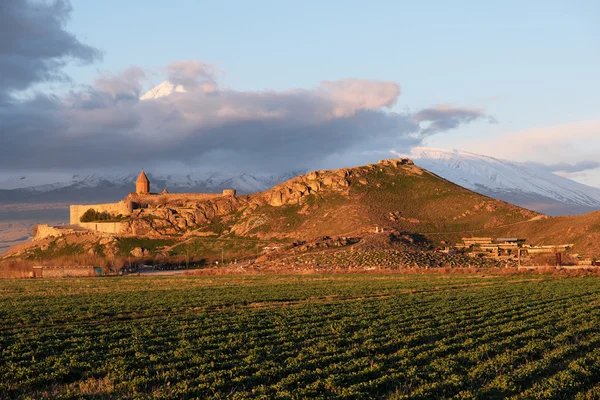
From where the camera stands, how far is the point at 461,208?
111625 mm

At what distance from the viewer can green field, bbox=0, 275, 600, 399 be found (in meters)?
15.3

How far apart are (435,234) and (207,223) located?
45345 mm

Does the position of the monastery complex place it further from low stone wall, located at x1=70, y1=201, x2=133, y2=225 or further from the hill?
the hill

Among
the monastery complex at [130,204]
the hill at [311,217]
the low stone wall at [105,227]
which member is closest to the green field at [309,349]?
the hill at [311,217]

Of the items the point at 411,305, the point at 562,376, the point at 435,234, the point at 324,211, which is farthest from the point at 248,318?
the point at 324,211

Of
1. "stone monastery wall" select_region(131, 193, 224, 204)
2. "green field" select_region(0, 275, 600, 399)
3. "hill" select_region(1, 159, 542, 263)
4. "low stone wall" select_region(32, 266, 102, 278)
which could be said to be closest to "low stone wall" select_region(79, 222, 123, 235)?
"hill" select_region(1, 159, 542, 263)

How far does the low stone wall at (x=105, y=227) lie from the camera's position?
124 meters

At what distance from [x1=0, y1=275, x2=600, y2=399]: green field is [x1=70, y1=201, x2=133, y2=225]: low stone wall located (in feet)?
327

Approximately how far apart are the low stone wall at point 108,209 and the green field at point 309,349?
9977cm

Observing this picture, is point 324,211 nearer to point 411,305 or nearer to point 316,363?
point 411,305

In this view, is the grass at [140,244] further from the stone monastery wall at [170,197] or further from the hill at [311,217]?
the stone monastery wall at [170,197]

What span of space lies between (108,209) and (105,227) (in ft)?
44.5

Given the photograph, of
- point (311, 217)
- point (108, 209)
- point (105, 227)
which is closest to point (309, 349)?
point (311, 217)

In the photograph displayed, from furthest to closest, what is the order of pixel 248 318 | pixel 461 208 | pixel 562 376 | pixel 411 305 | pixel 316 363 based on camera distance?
pixel 461 208, pixel 411 305, pixel 248 318, pixel 316 363, pixel 562 376
